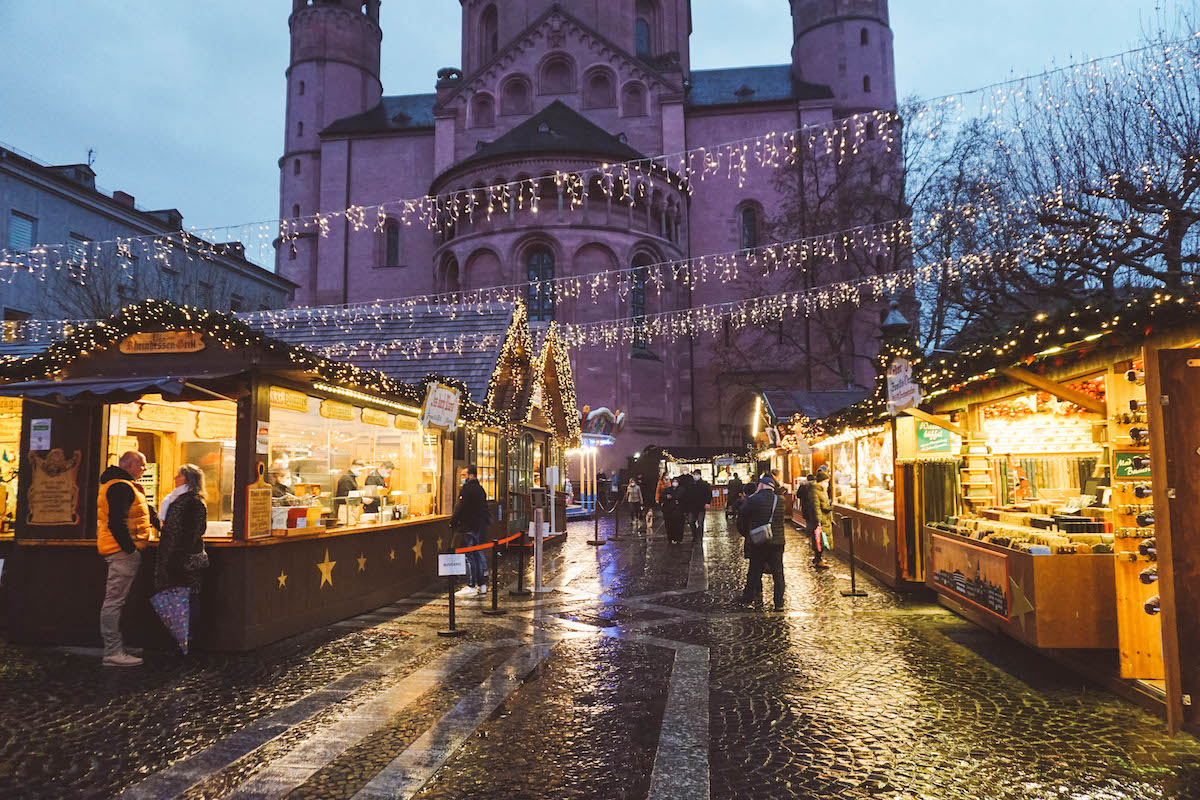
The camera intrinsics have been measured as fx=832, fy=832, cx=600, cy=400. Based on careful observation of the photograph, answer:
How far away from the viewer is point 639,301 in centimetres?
4003

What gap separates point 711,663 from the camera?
7.11 metres

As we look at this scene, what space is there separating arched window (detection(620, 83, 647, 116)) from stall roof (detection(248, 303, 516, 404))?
97.0 feet

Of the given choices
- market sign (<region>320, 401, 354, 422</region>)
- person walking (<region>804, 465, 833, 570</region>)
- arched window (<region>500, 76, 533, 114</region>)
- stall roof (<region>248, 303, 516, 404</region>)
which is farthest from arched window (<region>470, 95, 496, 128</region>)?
market sign (<region>320, 401, 354, 422</region>)

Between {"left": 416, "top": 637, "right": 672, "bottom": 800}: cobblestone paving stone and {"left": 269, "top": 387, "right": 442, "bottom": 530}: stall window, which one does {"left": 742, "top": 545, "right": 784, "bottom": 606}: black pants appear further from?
{"left": 269, "top": 387, "right": 442, "bottom": 530}: stall window

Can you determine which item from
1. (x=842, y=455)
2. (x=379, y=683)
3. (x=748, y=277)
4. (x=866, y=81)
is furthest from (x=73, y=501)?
(x=866, y=81)

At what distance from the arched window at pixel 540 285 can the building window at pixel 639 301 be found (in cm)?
382

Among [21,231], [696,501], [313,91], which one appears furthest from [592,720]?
[313,91]

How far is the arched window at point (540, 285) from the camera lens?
38312 millimetres

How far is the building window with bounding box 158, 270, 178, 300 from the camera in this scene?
2917 cm

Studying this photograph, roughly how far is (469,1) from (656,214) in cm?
1951

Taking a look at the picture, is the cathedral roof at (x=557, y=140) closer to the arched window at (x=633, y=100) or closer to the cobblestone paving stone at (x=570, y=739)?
the arched window at (x=633, y=100)

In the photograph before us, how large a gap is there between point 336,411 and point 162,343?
215cm

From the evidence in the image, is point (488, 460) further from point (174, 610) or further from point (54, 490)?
point (174, 610)

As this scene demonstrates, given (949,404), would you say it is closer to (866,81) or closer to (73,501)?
(73,501)
